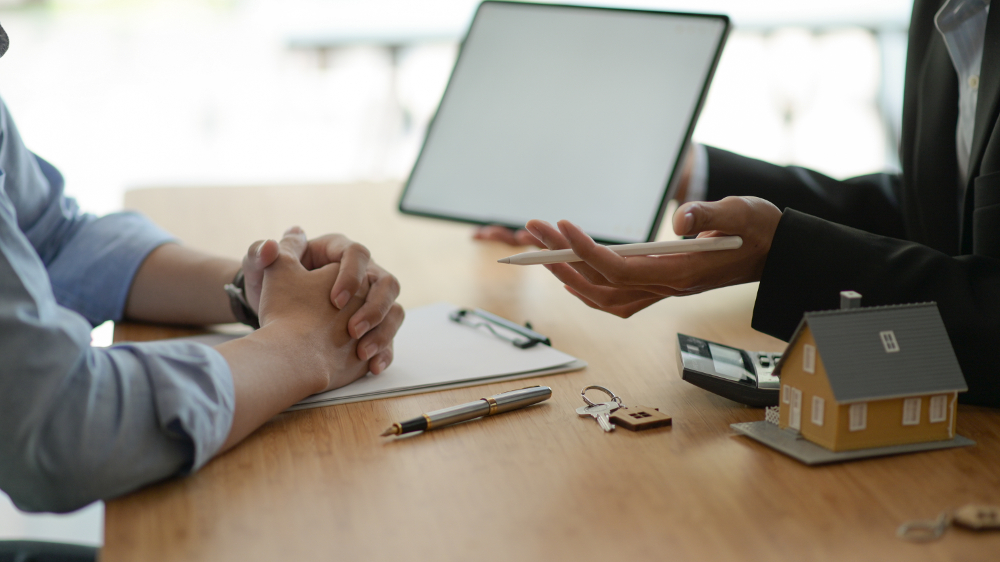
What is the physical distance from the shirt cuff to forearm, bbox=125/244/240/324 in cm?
1

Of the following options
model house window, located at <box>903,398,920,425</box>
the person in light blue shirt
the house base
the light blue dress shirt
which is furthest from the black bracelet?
model house window, located at <box>903,398,920,425</box>

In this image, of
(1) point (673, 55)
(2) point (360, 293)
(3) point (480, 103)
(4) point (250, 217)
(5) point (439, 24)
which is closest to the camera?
(2) point (360, 293)

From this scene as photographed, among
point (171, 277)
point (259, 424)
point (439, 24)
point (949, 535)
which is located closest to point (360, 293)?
point (259, 424)

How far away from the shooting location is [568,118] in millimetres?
1176

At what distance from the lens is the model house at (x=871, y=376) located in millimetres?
564

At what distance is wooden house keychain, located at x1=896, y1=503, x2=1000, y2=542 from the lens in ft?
1.62

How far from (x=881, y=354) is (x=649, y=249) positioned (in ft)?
0.66

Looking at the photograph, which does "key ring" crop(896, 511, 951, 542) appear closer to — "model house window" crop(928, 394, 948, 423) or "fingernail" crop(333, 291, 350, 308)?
"model house window" crop(928, 394, 948, 423)

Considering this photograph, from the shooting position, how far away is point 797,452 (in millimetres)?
588

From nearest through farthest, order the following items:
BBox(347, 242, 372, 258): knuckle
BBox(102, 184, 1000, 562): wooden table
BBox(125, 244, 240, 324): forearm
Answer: BBox(102, 184, 1000, 562): wooden table → BBox(347, 242, 372, 258): knuckle → BBox(125, 244, 240, 324): forearm

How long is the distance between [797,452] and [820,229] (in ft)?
0.76

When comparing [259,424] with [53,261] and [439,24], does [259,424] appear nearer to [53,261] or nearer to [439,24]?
[53,261]

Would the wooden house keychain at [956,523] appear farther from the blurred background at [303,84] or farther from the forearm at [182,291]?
the blurred background at [303,84]

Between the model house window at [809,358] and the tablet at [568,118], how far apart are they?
50 cm
